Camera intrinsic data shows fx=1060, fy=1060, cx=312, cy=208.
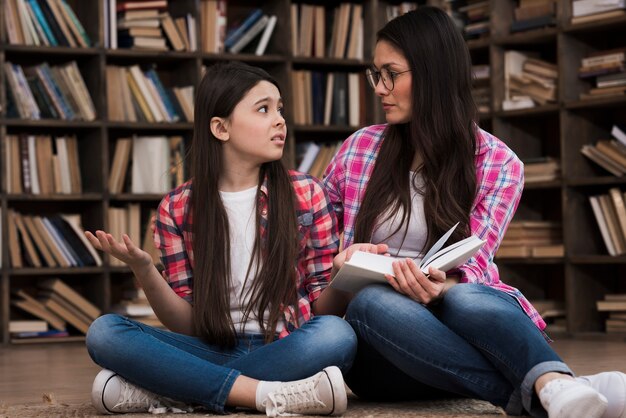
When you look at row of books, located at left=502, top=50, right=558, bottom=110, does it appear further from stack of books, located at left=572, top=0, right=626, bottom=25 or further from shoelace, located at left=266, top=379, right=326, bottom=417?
shoelace, located at left=266, top=379, right=326, bottom=417

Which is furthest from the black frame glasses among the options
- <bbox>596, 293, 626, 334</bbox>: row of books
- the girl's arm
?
<bbox>596, 293, 626, 334</bbox>: row of books

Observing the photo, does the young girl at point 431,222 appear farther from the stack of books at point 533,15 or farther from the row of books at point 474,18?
the row of books at point 474,18

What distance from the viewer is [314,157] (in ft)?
17.0

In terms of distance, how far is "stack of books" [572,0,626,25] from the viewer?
445 centimetres

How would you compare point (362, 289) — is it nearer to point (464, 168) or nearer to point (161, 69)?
point (464, 168)

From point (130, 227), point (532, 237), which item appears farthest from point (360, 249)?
point (130, 227)

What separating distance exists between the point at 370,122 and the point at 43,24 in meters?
1.63

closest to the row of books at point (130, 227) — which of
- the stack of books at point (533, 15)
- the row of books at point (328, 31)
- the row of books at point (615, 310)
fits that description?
the row of books at point (328, 31)

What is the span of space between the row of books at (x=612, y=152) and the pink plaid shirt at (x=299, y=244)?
251 cm

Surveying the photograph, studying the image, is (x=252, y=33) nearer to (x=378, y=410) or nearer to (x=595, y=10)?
(x=595, y=10)

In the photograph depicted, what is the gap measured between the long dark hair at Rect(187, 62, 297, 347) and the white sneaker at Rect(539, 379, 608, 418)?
668mm

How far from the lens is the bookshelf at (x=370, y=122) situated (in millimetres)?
4641

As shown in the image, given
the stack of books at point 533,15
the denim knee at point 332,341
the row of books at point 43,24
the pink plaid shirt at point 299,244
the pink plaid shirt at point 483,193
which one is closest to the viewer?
the denim knee at point 332,341

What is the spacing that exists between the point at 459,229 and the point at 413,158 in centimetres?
24
